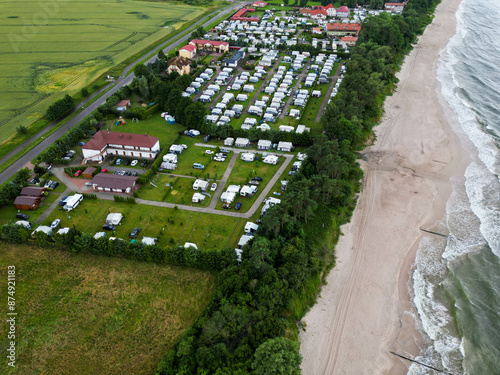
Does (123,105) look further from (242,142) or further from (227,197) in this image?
(227,197)

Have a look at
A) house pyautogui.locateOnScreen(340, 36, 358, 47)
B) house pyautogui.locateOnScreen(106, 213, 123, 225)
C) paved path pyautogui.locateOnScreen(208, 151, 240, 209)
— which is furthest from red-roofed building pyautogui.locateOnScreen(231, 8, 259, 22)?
house pyautogui.locateOnScreen(106, 213, 123, 225)

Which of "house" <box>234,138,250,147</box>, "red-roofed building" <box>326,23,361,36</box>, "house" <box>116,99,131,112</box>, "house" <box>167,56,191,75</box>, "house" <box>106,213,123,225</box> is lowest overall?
"house" <box>106,213,123,225</box>

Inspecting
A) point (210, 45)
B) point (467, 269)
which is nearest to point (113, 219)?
point (467, 269)

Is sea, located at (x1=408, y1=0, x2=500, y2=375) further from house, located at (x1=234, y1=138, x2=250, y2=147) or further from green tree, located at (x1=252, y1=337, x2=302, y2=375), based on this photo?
house, located at (x1=234, y1=138, x2=250, y2=147)

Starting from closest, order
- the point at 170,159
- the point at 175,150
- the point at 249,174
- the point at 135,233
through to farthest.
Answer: the point at 135,233, the point at 249,174, the point at 170,159, the point at 175,150

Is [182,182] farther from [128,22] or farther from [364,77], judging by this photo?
[128,22]

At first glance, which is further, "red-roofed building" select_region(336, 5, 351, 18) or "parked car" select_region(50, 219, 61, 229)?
"red-roofed building" select_region(336, 5, 351, 18)
